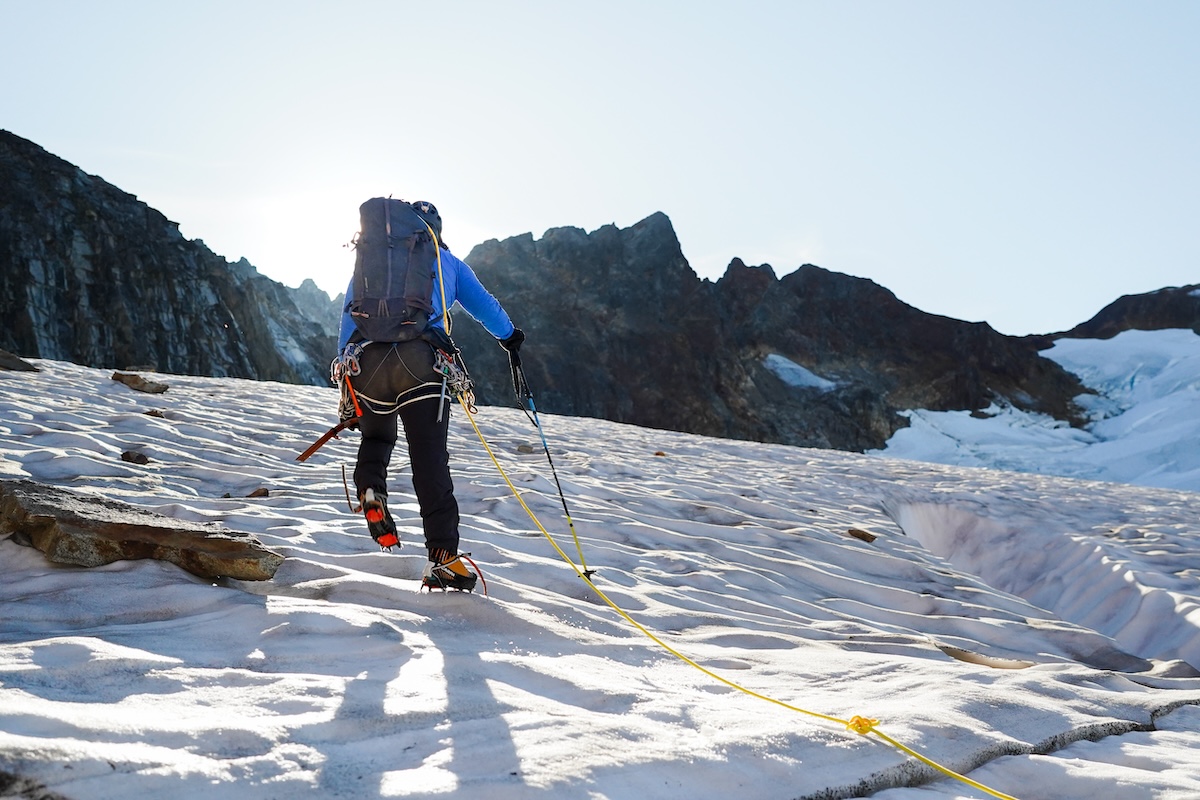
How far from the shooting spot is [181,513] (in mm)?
4867

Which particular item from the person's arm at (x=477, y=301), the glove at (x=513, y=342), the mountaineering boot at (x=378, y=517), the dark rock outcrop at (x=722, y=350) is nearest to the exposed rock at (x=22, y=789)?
the mountaineering boot at (x=378, y=517)

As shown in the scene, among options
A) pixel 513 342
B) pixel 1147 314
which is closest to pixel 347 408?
pixel 513 342

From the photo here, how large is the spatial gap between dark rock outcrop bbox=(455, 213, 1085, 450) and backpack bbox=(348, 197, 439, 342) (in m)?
42.7

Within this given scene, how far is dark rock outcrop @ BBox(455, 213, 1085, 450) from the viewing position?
49.5 metres

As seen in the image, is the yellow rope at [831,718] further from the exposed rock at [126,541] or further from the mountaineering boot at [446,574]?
the exposed rock at [126,541]

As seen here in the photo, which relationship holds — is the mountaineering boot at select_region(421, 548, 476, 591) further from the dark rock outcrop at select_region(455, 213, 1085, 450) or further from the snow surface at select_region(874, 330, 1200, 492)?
the dark rock outcrop at select_region(455, 213, 1085, 450)

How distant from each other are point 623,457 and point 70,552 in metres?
7.73

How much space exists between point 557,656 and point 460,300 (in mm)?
1996

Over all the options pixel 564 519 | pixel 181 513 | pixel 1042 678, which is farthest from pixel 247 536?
pixel 1042 678

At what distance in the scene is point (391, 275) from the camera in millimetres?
3781

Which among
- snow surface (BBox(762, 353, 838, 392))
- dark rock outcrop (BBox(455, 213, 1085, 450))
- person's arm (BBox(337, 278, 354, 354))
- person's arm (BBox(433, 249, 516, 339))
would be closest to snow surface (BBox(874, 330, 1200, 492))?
dark rock outcrop (BBox(455, 213, 1085, 450))

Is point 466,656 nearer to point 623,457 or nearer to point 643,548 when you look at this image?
point 643,548

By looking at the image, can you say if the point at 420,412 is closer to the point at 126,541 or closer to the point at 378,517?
the point at 378,517

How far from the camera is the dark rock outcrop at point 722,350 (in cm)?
4950
